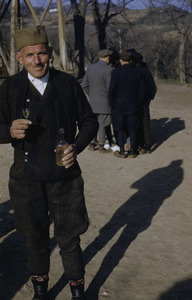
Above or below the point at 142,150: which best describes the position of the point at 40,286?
above

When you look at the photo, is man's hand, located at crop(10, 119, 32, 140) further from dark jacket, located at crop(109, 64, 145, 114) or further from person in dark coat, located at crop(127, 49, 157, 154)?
person in dark coat, located at crop(127, 49, 157, 154)

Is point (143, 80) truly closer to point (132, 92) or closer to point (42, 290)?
point (132, 92)

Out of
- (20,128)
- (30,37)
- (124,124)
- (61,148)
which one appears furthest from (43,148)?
(124,124)

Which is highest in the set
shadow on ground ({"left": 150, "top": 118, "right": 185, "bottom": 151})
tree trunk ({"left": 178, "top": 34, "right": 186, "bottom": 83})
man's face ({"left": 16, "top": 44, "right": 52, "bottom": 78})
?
man's face ({"left": 16, "top": 44, "right": 52, "bottom": 78})

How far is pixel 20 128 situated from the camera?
97.4 inches

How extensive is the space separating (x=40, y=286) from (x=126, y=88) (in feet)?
14.7

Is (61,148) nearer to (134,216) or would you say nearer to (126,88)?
(134,216)

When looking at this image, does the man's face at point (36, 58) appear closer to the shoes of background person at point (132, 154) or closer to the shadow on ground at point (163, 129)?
the shoes of background person at point (132, 154)

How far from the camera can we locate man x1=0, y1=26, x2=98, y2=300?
2.63 metres

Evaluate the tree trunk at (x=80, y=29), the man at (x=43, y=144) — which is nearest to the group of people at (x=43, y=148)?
the man at (x=43, y=144)

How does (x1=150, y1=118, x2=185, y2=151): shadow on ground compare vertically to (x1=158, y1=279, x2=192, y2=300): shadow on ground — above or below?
below

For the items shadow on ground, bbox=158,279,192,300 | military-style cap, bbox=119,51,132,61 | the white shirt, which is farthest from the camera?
military-style cap, bbox=119,51,132,61

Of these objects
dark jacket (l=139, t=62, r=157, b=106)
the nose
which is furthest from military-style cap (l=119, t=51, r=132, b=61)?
the nose

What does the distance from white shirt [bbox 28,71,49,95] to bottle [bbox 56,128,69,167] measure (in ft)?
0.92
